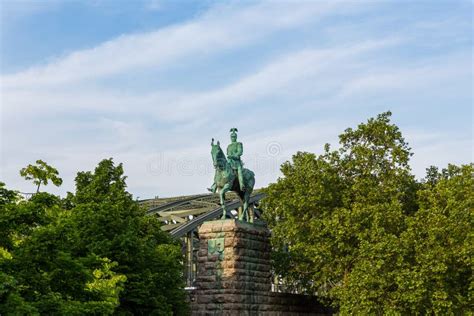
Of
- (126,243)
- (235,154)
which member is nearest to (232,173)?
(235,154)

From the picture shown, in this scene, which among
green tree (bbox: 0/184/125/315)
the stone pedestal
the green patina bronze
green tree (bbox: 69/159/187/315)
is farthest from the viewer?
the green patina bronze

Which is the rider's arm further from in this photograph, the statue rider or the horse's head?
the horse's head

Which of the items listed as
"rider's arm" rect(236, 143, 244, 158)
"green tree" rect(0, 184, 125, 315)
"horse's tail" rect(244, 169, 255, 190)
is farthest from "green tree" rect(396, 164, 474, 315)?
"green tree" rect(0, 184, 125, 315)

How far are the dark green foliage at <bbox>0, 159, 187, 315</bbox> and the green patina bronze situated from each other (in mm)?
4491

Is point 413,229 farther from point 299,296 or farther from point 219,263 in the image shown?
point 219,263

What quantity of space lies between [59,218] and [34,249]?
1.53 meters

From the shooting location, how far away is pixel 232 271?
32188 millimetres

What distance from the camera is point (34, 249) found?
792 inches

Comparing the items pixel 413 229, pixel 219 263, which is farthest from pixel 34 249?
pixel 413 229

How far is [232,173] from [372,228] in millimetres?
8397

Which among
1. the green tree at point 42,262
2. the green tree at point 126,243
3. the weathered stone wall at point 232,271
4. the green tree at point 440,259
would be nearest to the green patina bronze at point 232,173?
the weathered stone wall at point 232,271

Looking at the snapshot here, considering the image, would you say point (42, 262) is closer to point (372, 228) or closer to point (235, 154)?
point (235, 154)

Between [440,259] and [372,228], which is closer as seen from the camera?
[440,259]

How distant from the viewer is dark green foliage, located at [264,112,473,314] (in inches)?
1375
